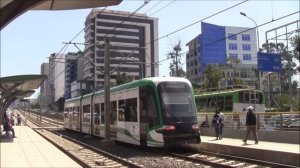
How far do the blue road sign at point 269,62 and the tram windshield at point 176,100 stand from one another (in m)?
17.0

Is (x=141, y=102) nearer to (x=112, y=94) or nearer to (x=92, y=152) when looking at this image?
(x=92, y=152)

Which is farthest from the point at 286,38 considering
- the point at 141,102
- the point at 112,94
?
the point at 141,102

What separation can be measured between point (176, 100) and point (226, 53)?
175 feet

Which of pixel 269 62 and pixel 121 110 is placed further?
pixel 269 62

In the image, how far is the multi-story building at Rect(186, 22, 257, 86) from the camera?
5394cm

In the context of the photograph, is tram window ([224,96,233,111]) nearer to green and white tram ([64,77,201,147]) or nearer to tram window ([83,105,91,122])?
tram window ([83,105,91,122])

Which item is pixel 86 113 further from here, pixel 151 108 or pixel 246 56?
pixel 246 56

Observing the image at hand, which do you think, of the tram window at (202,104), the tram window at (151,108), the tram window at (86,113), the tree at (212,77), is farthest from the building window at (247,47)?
the tram window at (151,108)

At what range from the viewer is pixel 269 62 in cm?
3638

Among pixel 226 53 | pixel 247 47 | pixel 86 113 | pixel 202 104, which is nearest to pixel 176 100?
pixel 86 113

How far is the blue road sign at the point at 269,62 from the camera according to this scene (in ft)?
119

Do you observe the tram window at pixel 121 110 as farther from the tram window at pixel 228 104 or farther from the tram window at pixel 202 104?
the tram window at pixel 202 104

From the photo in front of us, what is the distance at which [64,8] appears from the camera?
996cm

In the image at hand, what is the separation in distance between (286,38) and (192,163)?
20604 mm
